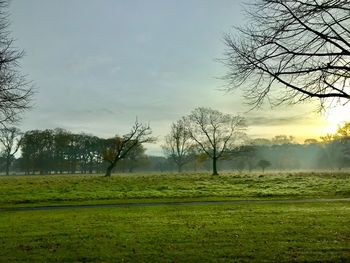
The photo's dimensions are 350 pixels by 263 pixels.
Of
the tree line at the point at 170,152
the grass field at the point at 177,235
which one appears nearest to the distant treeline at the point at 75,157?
the tree line at the point at 170,152

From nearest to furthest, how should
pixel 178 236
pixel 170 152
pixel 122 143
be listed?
pixel 178 236 < pixel 122 143 < pixel 170 152

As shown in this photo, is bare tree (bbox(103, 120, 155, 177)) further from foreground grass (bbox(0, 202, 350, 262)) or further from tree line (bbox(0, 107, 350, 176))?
foreground grass (bbox(0, 202, 350, 262))

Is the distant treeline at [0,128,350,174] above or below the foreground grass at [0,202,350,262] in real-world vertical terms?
above

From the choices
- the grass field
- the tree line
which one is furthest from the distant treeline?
the grass field

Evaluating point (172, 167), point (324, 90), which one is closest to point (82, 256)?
point (324, 90)

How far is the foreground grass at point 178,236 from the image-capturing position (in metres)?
10.2

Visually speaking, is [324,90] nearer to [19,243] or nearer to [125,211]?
[19,243]

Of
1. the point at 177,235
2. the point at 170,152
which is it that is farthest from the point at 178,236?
the point at 170,152

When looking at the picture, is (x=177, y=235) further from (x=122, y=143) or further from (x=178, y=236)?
(x=122, y=143)

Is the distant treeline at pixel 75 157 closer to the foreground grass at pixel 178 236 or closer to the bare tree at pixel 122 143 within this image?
the bare tree at pixel 122 143

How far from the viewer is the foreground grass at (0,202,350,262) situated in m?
10.2

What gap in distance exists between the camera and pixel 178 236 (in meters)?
13.0

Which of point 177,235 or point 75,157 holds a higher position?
point 75,157

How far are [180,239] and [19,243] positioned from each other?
5044mm
